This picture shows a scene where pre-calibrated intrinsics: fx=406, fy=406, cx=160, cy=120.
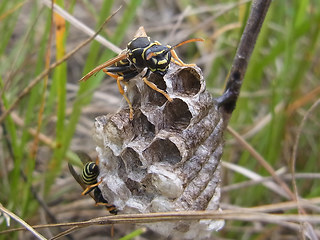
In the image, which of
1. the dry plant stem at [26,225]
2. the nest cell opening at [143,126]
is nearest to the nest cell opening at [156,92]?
the nest cell opening at [143,126]

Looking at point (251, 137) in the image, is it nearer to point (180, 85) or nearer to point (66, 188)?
point (66, 188)

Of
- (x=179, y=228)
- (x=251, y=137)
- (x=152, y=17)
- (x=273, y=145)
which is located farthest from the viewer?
(x=152, y=17)

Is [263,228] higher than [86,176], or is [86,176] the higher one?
[86,176]

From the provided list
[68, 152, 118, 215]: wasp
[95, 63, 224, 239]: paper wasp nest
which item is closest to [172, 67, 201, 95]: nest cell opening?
[95, 63, 224, 239]: paper wasp nest

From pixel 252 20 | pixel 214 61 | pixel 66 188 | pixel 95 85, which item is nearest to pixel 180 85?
pixel 252 20

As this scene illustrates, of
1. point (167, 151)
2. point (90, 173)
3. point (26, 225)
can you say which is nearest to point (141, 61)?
point (167, 151)

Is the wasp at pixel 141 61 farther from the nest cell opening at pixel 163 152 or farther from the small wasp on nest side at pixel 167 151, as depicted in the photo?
the nest cell opening at pixel 163 152

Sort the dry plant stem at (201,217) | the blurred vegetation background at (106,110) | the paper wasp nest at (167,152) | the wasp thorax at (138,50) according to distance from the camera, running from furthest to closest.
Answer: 1. the blurred vegetation background at (106,110)
2. the wasp thorax at (138,50)
3. the paper wasp nest at (167,152)
4. the dry plant stem at (201,217)

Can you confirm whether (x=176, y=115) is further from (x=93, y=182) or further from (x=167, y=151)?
(x=93, y=182)
